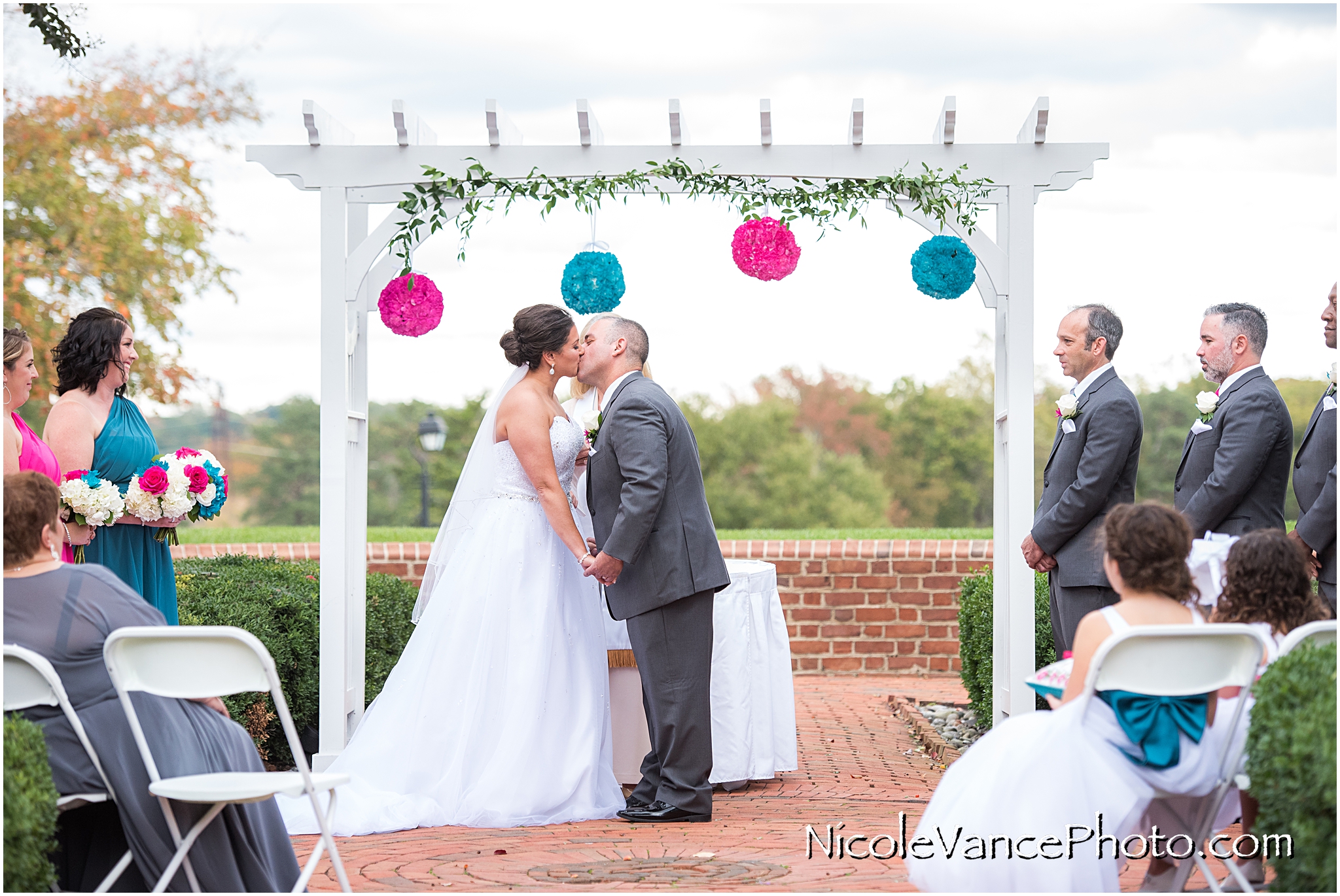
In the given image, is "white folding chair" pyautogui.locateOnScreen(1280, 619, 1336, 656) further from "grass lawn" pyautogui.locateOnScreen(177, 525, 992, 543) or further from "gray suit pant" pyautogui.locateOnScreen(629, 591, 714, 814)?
"grass lawn" pyautogui.locateOnScreen(177, 525, 992, 543)

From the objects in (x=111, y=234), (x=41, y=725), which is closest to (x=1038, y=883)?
(x=41, y=725)

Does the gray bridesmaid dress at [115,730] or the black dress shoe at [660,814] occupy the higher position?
the gray bridesmaid dress at [115,730]

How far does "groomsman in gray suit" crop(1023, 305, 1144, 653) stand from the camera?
15.5 ft

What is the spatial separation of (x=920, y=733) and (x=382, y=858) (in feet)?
11.9

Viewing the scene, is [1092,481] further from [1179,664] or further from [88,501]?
[88,501]

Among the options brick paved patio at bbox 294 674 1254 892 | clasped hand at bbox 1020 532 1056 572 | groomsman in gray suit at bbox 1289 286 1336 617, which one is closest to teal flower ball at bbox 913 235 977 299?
clasped hand at bbox 1020 532 1056 572

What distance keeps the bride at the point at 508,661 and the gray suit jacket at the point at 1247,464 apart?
253 cm

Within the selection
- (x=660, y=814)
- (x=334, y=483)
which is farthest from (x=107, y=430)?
(x=660, y=814)

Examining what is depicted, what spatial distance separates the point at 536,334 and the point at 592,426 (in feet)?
1.52

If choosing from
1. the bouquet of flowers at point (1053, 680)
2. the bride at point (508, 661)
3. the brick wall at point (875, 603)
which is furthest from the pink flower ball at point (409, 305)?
the brick wall at point (875, 603)

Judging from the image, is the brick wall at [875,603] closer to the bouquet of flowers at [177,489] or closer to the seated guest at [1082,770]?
the bouquet of flowers at [177,489]

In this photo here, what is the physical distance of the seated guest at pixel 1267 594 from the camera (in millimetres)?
3357

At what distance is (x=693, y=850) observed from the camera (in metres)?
4.11

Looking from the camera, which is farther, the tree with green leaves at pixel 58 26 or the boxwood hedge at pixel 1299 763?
the tree with green leaves at pixel 58 26
